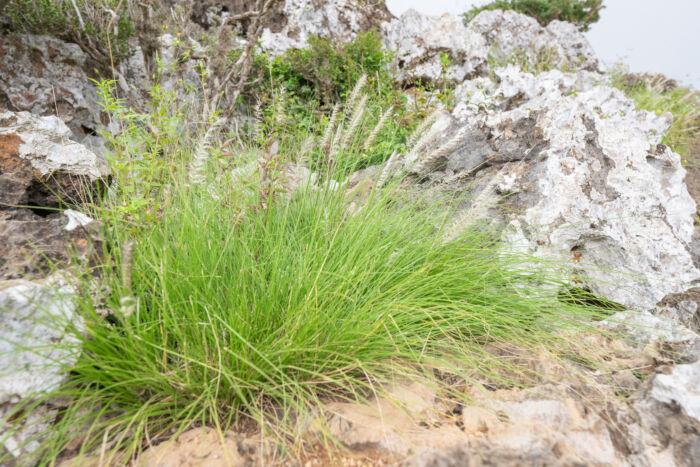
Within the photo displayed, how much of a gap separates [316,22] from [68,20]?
4.44 meters

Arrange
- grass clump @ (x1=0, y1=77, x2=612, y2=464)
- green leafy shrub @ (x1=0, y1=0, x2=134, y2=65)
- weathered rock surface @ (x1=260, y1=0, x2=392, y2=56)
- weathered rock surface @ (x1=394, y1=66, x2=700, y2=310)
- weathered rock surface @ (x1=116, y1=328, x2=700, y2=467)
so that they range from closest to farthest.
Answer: weathered rock surface @ (x1=116, y1=328, x2=700, y2=467)
grass clump @ (x1=0, y1=77, x2=612, y2=464)
weathered rock surface @ (x1=394, y1=66, x2=700, y2=310)
green leafy shrub @ (x1=0, y1=0, x2=134, y2=65)
weathered rock surface @ (x1=260, y1=0, x2=392, y2=56)

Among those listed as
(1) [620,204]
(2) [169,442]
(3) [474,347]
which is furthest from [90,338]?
(1) [620,204]

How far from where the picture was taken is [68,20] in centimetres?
460

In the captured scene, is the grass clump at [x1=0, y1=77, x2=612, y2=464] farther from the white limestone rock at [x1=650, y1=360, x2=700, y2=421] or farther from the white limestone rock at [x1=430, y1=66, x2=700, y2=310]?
the white limestone rock at [x1=430, y1=66, x2=700, y2=310]

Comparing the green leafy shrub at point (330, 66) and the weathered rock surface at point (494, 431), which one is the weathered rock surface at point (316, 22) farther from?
the weathered rock surface at point (494, 431)

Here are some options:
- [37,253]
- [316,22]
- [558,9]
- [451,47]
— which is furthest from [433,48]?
[558,9]

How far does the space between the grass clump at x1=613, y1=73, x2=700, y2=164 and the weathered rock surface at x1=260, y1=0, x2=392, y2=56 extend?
5.85 m

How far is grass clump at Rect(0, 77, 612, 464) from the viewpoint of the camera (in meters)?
1.46

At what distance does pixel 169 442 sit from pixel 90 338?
1.88 ft

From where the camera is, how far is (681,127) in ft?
24.3

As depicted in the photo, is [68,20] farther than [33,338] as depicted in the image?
Yes

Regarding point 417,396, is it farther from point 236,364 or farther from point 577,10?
point 577,10

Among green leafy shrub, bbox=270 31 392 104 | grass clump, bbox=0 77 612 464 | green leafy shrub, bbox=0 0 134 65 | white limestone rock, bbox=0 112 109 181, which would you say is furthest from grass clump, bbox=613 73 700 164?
green leafy shrub, bbox=0 0 134 65

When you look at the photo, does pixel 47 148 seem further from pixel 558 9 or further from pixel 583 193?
pixel 558 9
